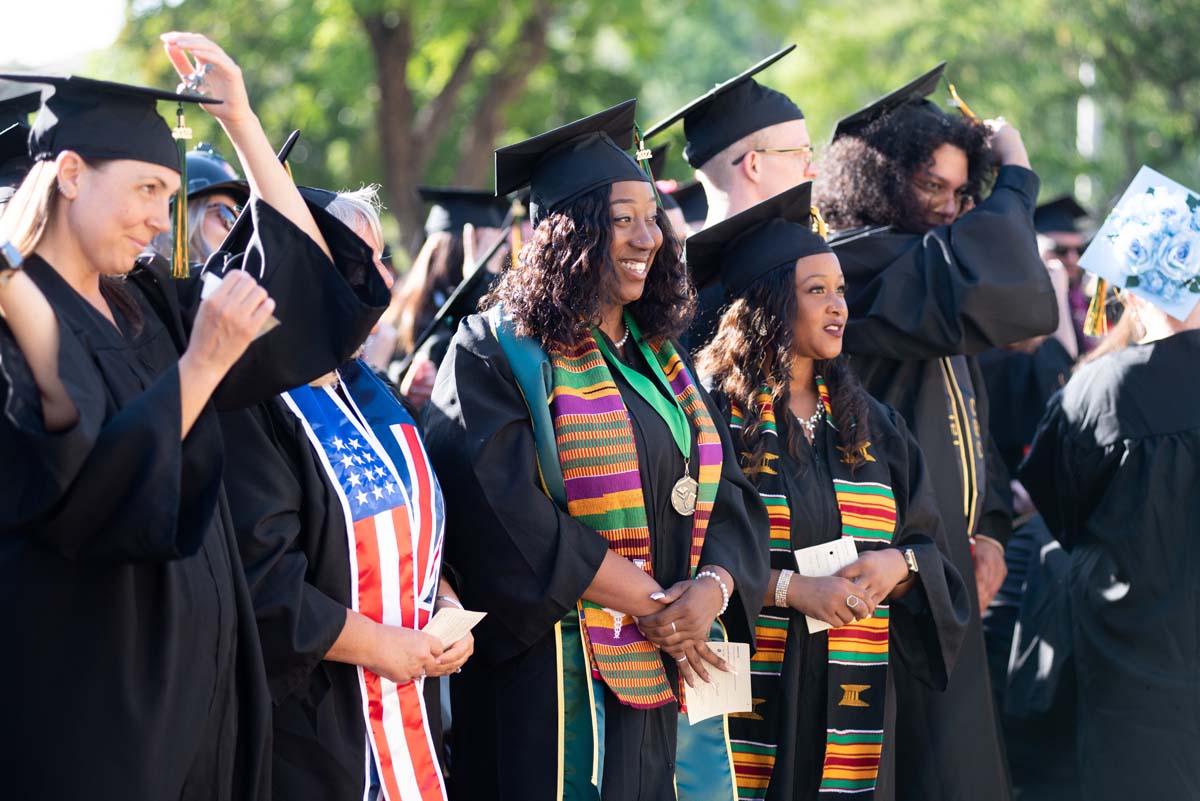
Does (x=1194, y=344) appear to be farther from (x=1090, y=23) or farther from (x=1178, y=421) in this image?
(x=1090, y=23)

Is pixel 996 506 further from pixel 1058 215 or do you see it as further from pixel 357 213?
pixel 1058 215

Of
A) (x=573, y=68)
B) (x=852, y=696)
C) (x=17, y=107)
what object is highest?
(x=573, y=68)

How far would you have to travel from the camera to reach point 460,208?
672cm

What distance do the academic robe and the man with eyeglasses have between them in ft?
3.14

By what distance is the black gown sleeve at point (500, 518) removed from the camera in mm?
3467

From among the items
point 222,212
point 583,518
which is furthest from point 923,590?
point 222,212

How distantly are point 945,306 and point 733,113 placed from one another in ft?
3.31

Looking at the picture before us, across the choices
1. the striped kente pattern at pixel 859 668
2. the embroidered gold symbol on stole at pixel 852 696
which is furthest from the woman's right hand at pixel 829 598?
the embroidered gold symbol on stole at pixel 852 696

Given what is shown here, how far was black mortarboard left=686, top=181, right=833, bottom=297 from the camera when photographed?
4270mm

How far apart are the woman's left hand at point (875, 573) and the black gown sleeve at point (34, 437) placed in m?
2.25

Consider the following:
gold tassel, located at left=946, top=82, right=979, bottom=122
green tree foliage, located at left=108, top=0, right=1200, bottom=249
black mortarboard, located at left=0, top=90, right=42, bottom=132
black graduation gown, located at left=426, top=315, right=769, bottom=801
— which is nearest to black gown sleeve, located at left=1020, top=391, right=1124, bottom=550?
gold tassel, located at left=946, top=82, right=979, bottom=122

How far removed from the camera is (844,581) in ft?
12.9

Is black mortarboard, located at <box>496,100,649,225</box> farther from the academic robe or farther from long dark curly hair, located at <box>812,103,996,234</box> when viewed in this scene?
long dark curly hair, located at <box>812,103,996,234</box>

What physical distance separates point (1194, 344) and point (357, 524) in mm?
3161
